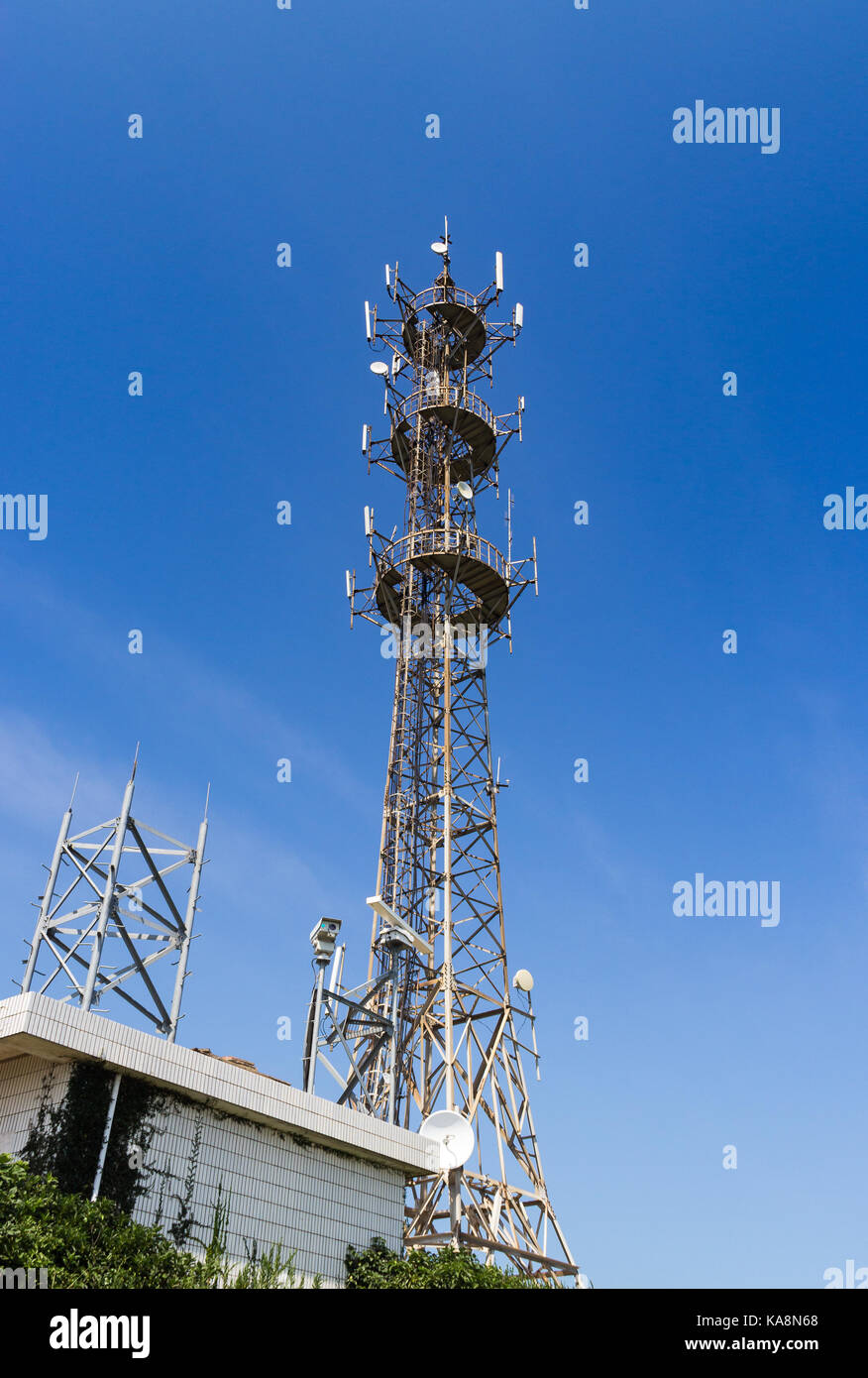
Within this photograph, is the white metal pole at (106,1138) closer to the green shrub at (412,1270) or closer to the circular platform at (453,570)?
the green shrub at (412,1270)

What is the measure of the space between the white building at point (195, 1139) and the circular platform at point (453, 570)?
1994cm

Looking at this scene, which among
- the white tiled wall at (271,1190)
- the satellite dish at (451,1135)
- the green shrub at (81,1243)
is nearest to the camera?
the green shrub at (81,1243)

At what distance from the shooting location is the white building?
17828 millimetres

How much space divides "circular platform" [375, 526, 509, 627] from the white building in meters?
19.9

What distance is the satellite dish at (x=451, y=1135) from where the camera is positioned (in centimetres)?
2527

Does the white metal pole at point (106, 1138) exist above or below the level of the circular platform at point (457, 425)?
below

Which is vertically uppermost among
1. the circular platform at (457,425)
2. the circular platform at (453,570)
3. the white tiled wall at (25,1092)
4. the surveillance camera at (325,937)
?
the circular platform at (457,425)

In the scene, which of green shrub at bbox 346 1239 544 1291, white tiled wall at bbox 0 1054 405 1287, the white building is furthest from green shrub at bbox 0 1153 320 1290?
green shrub at bbox 346 1239 544 1291

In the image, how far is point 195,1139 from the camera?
64.0ft

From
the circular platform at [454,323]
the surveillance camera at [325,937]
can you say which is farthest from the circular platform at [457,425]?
the surveillance camera at [325,937]

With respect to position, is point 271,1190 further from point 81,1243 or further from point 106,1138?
point 81,1243

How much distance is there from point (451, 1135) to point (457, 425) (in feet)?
80.7
